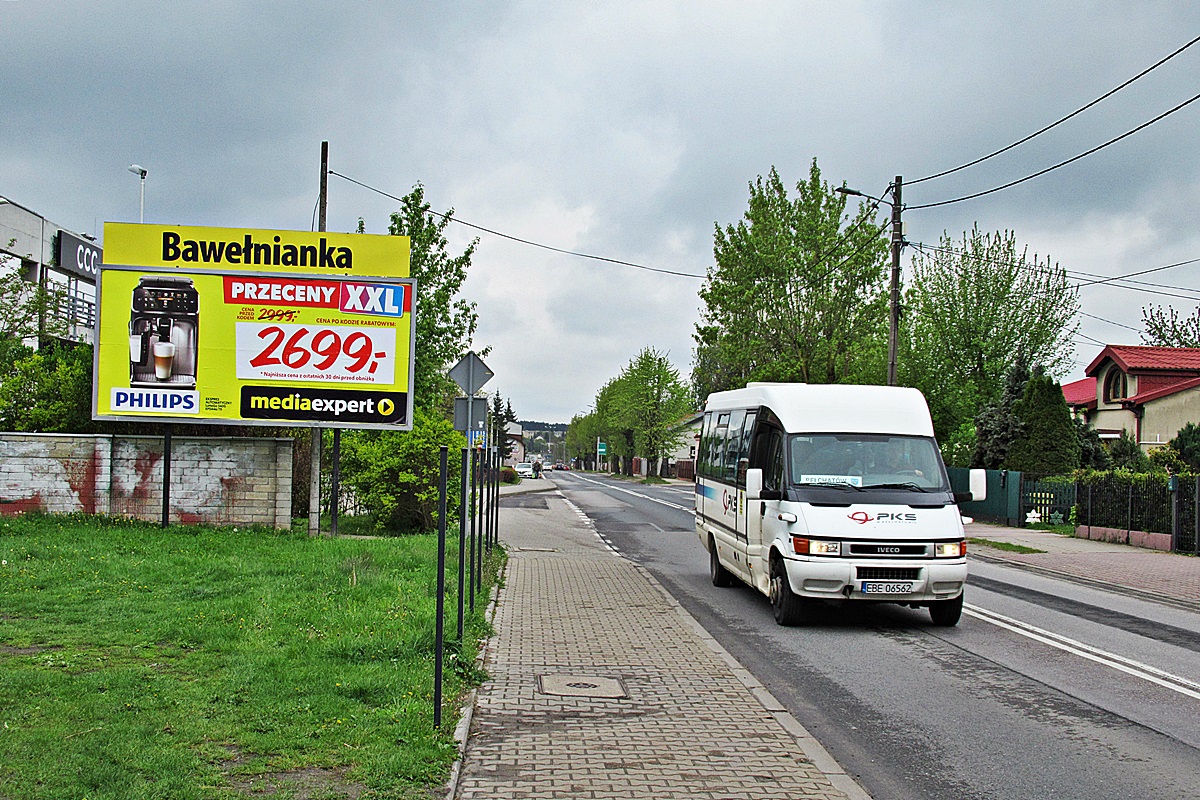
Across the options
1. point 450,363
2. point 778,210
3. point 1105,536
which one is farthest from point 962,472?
point 450,363

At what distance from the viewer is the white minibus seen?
1045 cm

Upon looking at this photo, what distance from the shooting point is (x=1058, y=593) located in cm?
1509

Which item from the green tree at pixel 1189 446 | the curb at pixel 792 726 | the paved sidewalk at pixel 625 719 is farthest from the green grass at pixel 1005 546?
the curb at pixel 792 726

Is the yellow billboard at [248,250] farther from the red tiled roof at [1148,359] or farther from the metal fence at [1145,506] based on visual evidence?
the red tiled roof at [1148,359]

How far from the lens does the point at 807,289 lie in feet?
131

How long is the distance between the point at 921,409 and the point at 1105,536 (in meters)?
15.0

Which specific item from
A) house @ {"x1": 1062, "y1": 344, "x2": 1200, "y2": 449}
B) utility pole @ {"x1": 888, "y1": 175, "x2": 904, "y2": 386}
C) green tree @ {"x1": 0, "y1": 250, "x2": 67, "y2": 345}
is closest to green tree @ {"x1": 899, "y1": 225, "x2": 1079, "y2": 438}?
house @ {"x1": 1062, "y1": 344, "x2": 1200, "y2": 449}

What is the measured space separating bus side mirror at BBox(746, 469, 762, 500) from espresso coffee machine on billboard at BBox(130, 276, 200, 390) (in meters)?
9.89

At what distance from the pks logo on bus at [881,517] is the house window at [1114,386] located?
33771 millimetres

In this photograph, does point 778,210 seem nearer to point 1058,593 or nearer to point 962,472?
point 962,472

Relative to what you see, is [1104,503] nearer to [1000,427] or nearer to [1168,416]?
[1000,427]

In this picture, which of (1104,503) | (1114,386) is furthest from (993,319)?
(1104,503)

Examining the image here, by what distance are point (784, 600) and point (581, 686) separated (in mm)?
3885

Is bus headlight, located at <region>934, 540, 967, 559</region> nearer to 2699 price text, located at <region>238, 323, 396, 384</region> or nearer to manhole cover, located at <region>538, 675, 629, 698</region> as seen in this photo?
manhole cover, located at <region>538, 675, 629, 698</region>
